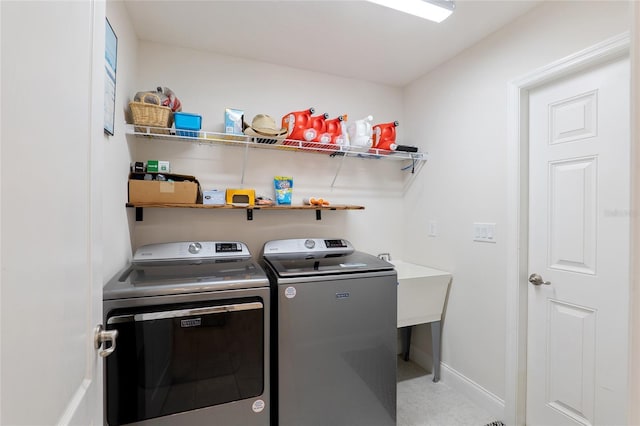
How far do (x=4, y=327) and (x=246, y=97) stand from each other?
216 centimetres

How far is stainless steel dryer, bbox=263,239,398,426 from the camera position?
5.09 ft

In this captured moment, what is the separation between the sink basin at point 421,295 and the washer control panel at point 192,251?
1.16 m

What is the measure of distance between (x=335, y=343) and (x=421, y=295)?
868mm

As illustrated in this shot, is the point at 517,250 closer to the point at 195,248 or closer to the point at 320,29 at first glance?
the point at 320,29

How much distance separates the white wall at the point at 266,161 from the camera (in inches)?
81.5

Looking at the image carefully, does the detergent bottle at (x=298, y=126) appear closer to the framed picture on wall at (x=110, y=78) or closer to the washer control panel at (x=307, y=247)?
the washer control panel at (x=307, y=247)

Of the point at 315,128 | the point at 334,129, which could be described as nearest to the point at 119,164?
the point at 315,128

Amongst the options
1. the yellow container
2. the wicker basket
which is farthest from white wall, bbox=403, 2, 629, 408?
the wicker basket

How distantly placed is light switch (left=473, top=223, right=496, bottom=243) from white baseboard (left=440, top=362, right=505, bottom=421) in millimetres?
1026

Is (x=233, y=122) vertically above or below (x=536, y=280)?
above

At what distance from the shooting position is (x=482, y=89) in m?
2.01

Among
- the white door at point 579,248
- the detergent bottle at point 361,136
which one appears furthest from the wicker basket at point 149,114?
the white door at point 579,248

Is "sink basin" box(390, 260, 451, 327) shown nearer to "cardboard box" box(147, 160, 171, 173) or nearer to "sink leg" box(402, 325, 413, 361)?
"sink leg" box(402, 325, 413, 361)

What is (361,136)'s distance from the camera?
2254mm
